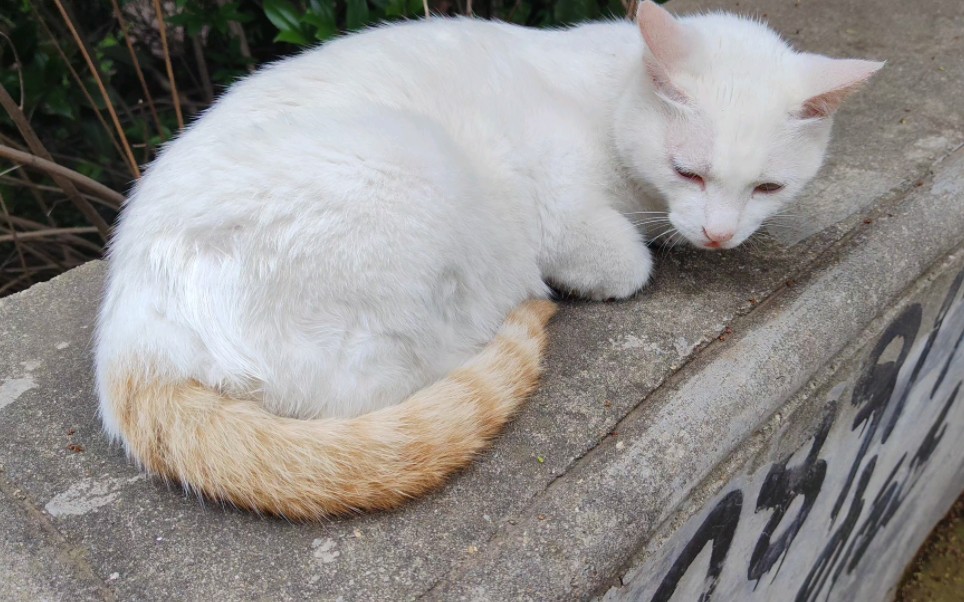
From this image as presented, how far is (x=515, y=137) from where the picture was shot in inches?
71.1

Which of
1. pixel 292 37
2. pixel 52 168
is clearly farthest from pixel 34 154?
pixel 292 37

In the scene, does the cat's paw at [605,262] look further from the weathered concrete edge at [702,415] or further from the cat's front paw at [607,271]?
the weathered concrete edge at [702,415]

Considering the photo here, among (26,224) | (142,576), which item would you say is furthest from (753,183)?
(26,224)

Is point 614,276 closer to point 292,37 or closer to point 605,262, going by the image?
point 605,262

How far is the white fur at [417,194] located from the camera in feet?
4.57

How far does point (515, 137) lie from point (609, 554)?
0.94 m

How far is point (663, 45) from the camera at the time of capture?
1.62 m

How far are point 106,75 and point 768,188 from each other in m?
2.27

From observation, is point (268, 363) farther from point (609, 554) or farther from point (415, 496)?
point (609, 554)

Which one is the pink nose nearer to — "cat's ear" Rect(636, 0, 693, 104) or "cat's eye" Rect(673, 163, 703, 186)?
"cat's eye" Rect(673, 163, 703, 186)

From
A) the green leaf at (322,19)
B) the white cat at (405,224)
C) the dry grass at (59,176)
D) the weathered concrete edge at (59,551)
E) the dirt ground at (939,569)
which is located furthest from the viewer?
the dirt ground at (939,569)

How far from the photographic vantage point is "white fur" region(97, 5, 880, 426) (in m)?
1.39

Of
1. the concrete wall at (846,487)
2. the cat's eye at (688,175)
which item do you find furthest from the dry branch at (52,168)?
the concrete wall at (846,487)

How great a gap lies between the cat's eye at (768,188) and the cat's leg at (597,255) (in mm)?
287
